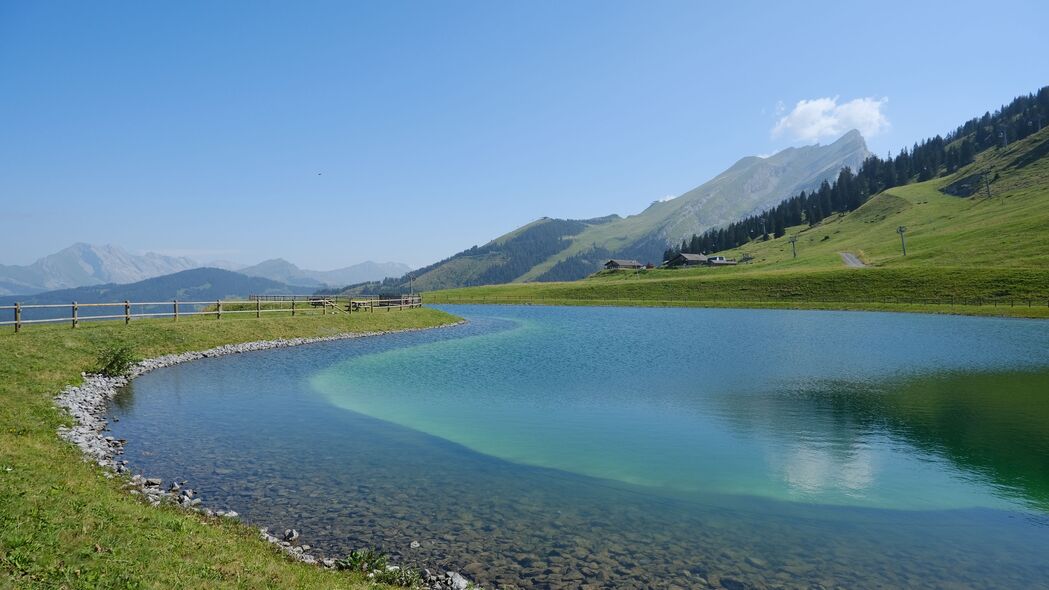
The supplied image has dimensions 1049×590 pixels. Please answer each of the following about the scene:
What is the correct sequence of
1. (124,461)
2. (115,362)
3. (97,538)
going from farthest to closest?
(115,362), (124,461), (97,538)

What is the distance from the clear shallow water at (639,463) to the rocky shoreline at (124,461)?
2.15 feet

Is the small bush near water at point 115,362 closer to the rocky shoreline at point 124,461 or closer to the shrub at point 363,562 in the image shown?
the rocky shoreline at point 124,461

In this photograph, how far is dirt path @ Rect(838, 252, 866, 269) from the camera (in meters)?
153

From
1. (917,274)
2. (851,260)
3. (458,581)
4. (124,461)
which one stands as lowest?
(458,581)

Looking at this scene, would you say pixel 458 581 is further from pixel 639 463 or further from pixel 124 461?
pixel 124 461

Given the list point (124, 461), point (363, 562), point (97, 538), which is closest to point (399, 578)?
point (363, 562)

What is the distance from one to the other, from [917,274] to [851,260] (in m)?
48.8

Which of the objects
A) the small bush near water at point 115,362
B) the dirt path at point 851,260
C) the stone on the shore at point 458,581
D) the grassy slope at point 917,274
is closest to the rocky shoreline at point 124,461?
the stone on the shore at point 458,581

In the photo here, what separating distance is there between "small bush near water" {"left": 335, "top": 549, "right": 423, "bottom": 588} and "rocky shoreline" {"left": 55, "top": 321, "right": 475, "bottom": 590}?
0.25 meters

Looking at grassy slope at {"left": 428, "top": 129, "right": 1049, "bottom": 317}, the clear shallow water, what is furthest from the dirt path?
the clear shallow water

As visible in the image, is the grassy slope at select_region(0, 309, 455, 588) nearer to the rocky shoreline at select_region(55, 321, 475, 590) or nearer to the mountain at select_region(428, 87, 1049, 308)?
the rocky shoreline at select_region(55, 321, 475, 590)

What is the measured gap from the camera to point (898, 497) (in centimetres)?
1764

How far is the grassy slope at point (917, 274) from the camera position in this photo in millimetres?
101250

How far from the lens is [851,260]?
16312cm
